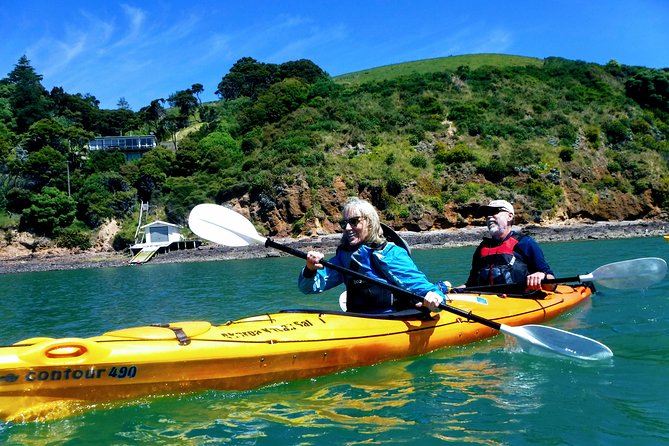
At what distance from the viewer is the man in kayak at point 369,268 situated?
443 centimetres

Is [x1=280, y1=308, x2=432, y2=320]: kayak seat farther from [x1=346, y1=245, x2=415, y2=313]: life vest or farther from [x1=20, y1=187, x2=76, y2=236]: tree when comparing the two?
[x1=20, y1=187, x2=76, y2=236]: tree

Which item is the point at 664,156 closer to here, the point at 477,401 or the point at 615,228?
Result: the point at 615,228

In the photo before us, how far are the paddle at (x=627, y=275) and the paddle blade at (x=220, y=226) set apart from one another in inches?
96.5

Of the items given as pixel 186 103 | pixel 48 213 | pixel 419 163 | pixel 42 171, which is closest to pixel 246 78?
pixel 186 103

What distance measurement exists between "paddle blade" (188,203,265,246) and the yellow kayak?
1.24 metres

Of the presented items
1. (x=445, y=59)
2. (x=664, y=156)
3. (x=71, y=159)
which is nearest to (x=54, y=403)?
(x=664, y=156)

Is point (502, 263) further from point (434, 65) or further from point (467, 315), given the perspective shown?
point (434, 65)

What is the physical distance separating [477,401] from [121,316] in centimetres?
677

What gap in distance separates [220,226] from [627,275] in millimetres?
4607

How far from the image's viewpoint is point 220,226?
17.8 feet

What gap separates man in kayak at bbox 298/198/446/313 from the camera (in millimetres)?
4430

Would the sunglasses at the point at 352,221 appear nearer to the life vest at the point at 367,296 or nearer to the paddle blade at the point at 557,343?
the life vest at the point at 367,296

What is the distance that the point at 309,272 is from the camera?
470cm

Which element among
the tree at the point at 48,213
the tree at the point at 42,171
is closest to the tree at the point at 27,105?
the tree at the point at 42,171
